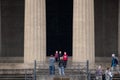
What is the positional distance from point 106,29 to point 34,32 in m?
10.7

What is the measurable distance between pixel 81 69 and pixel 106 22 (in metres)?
12.2

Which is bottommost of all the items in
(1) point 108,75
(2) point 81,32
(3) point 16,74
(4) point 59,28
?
(3) point 16,74

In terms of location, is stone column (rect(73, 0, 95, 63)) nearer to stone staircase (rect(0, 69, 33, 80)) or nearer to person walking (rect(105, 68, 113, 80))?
stone staircase (rect(0, 69, 33, 80))

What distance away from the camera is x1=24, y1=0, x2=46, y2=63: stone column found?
47656mm

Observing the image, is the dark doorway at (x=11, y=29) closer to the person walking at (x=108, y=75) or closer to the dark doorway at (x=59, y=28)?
the dark doorway at (x=59, y=28)

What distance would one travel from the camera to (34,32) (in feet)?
157

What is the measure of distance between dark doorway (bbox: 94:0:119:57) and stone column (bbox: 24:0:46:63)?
31.1 feet

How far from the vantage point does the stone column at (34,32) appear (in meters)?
47.7

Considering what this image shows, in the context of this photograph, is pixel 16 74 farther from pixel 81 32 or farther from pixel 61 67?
pixel 81 32

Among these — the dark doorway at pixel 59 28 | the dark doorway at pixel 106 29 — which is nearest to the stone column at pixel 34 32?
the dark doorway at pixel 59 28

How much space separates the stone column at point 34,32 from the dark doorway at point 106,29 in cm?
949

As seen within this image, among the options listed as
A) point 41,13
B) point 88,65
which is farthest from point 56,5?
point 88,65

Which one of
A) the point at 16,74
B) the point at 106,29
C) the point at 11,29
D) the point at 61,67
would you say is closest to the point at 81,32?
the point at 61,67

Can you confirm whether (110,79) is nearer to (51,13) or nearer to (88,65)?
(88,65)
